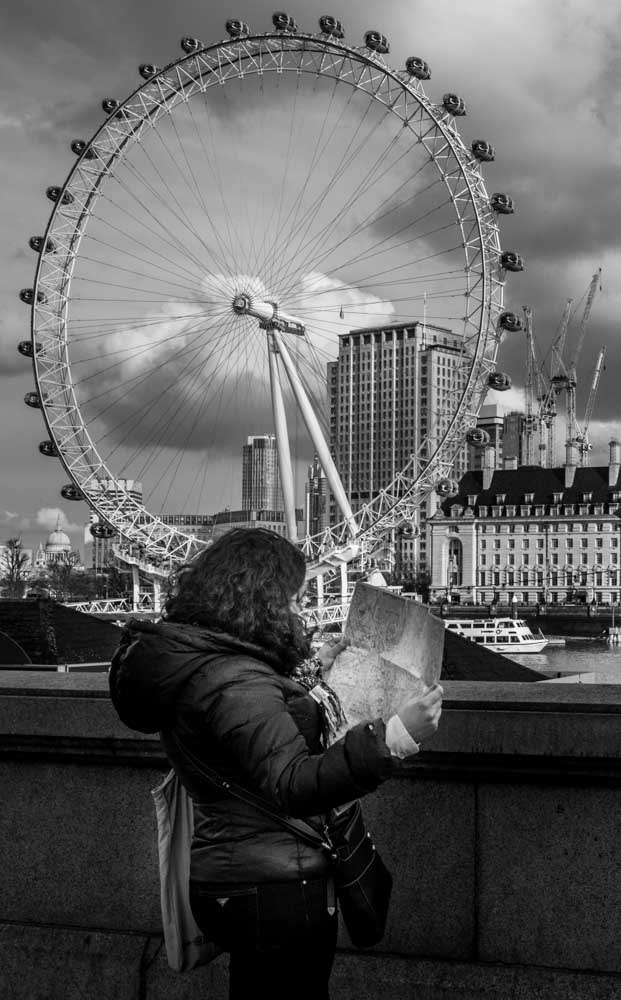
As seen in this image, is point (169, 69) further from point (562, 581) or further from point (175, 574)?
point (562, 581)

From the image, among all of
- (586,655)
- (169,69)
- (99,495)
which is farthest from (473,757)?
(586,655)

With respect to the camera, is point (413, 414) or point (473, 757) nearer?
point (473, 757)

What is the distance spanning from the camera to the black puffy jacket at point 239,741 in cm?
308

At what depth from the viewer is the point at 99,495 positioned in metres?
50.0

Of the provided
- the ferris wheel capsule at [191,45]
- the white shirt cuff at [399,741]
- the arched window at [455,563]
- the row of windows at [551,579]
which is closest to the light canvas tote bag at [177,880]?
the white shirt cuff at [399,741]

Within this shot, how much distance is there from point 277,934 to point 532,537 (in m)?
149

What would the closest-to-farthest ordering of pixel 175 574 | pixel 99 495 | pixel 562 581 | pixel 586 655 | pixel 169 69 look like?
pixel 175 574 → pixel 169 69 → pixel 99 495 → pixel 586 655 → pixel 562 581

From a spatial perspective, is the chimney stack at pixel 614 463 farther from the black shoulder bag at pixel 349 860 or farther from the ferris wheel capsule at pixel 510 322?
the black shoulder bag at pixel 349 860

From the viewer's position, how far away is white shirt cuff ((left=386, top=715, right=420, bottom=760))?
313 centimetres

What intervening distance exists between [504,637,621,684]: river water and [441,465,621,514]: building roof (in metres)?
54.5

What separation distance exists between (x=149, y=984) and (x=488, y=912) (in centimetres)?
136

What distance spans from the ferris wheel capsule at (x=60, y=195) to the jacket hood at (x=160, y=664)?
43777mm

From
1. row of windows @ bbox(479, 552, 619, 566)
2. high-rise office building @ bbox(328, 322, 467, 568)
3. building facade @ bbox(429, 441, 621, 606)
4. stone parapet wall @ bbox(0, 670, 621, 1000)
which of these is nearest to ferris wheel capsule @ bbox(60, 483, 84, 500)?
stone parapet wall @ bbox(0, 670, 621, 1000)

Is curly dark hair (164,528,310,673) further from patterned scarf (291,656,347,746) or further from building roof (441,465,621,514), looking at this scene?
building roof (441,465,621,514)
